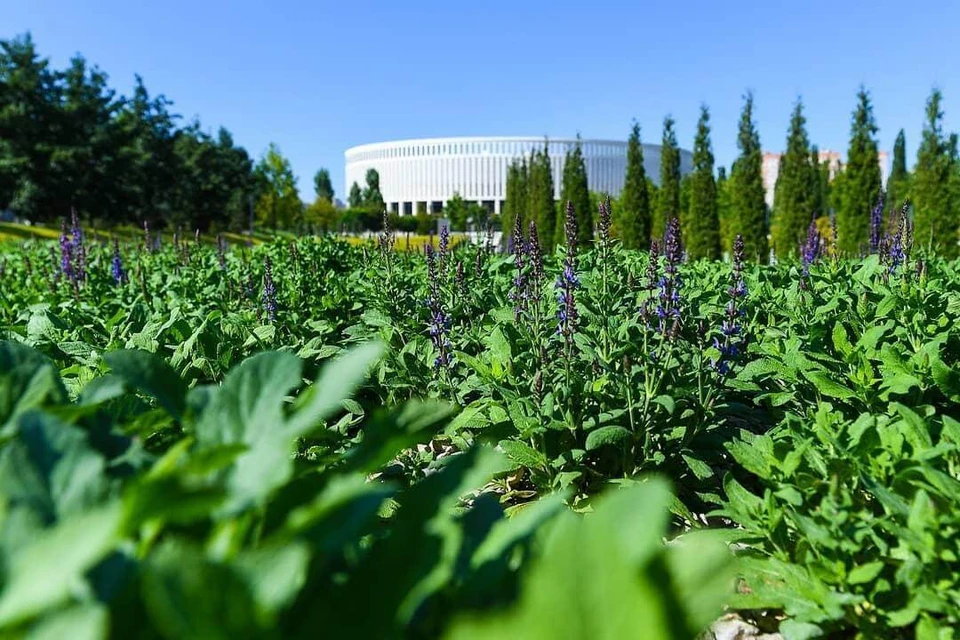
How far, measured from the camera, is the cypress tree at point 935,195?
1587cm

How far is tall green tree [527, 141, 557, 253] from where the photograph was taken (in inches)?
1059

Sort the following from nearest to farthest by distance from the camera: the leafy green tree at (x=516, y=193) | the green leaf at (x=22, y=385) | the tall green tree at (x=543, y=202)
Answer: the green leaf at (x=22, y=385), the tall green tree at (x=543, y=202), the leafy green tree at (x=516, y=193)

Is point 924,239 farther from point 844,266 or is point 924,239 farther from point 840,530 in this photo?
point 840,530

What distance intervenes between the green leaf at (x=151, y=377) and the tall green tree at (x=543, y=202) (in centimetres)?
2478

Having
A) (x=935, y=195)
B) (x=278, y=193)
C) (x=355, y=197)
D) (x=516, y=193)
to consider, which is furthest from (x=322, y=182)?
(x=935, y=195)

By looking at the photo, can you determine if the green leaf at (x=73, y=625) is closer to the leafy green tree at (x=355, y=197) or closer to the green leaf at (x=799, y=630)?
the green leaf at (x=799, y=630)

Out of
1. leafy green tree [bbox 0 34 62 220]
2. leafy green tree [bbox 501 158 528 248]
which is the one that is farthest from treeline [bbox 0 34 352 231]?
leafy green tree [bbox 501 158 528 248]

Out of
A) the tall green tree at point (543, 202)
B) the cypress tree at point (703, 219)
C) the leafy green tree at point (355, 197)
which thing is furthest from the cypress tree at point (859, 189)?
the leafy green tree at point (355, 197)

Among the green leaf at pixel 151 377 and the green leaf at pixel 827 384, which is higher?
the green leaf at pixel 151 377

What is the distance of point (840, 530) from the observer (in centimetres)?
196

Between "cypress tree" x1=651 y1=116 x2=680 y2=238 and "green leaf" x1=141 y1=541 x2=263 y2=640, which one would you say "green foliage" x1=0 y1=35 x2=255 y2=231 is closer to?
"cypress tree" x1=651 y1=116 x2=680 y2=238

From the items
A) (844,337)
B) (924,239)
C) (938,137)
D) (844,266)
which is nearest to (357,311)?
(844,337)

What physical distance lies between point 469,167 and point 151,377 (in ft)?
334

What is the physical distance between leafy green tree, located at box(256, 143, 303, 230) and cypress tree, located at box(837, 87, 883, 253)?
41.3 meters
